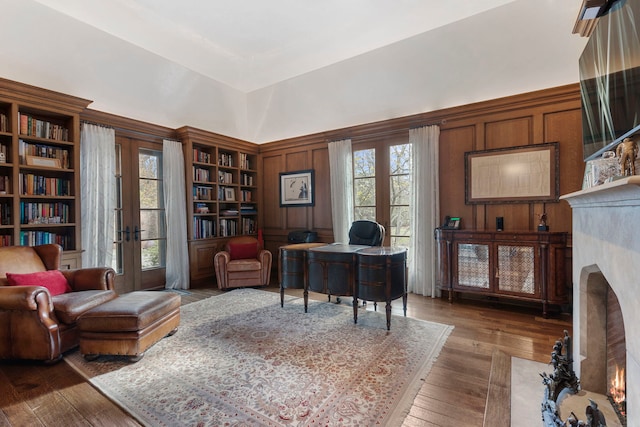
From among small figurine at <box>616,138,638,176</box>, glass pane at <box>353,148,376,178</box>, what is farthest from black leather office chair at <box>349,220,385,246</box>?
small figurine at <box>616,138,638,176</box>

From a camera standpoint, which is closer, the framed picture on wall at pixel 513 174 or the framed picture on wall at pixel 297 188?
the framed picture on wall at pixel 513 174

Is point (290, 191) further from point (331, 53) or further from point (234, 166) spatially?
point (331, 53)

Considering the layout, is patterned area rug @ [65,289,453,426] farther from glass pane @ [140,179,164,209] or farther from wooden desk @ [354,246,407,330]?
glass pane @ [140,179,164,209]

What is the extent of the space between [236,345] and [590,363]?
8.57 feet

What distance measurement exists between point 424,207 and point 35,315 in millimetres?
4377

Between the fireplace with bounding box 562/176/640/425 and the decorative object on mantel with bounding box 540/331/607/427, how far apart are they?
0.08 metres

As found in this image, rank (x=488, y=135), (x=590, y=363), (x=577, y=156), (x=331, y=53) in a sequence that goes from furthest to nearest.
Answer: (x=331, y=53) < (x=488, y=135) < (x=577, y=156) < (x=590, y=363)

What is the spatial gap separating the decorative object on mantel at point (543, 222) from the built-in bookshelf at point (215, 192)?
4779 mm

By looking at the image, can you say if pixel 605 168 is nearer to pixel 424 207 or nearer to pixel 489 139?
pixel 489 139

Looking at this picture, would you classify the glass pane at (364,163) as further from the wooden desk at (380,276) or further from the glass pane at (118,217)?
the glass pane at (118,217)

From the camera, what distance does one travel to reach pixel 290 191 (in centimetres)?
573

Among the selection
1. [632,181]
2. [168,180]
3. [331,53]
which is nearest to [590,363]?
[632,181]

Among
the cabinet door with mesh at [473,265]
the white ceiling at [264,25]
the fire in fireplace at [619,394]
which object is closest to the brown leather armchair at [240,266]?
the cabinet door with mesh at [473,265]

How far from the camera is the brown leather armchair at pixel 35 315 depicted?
2.27 metres
